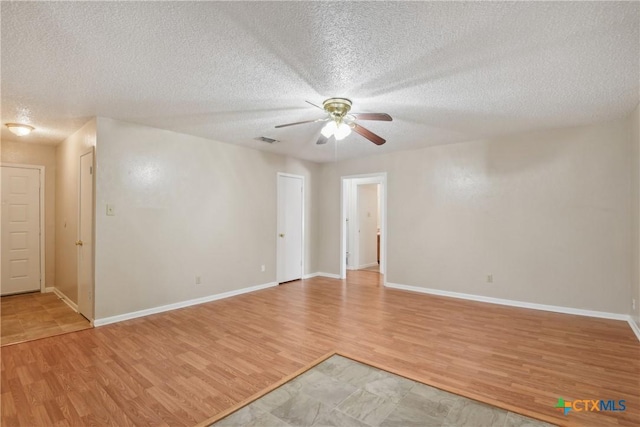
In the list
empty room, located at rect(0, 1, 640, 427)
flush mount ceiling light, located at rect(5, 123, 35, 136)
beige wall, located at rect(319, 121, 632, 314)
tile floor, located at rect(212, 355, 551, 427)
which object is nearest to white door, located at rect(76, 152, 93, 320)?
empty room, located at rect(0, 1, 640, 427)

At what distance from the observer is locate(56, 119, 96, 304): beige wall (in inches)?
163

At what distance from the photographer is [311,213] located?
262 inches

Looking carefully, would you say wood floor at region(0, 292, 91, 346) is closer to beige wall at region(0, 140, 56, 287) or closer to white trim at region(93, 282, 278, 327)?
white trim at region(93, 282, 278, 327)

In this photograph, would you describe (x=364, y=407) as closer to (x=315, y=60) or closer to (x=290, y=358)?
(x=290, y=358)

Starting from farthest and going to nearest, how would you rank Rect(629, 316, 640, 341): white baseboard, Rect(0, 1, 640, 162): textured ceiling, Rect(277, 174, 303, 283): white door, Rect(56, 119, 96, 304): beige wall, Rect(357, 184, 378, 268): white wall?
Rect(357, 184, 378, 268): white wall, Rect(277, 174, 303, 283): white door, Rect(56, 119, 96, 304): beige wall, Rect(629, 316, 640, 341): white baseboard, Rect(0, 1, 640, 162): textured ceiling

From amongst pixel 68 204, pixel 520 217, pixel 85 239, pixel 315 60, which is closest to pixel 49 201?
pixel 68 204

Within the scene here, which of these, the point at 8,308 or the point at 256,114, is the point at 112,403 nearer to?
the point at 256,114

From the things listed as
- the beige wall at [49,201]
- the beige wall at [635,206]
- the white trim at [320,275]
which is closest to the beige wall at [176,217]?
the white trim at [320,275]

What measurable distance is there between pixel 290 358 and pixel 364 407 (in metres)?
0.93

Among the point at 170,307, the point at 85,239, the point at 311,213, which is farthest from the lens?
the point at 311,213

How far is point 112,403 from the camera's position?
83.9 inches

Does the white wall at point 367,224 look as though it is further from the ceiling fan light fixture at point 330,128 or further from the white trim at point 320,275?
the ceiling fan light fixture at point 330,128

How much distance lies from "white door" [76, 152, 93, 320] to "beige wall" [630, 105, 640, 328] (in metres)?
6.36

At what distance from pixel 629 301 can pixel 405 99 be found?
12.5 ft
